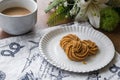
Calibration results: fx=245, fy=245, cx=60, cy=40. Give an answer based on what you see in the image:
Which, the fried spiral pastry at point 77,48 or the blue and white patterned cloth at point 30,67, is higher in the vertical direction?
the fried spiral pastry at point 77,48

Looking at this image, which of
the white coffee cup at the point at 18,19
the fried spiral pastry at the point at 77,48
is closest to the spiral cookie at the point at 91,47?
the fried spiral pastry at the point at 77,48

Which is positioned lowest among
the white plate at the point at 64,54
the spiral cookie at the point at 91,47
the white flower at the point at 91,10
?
the white plate at the point at 64,54

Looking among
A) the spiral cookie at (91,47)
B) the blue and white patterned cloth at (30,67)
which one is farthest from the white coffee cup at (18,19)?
the spiral cookie at (91,47)

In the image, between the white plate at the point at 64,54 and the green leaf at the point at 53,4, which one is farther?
the green leaf at the point at 53,4

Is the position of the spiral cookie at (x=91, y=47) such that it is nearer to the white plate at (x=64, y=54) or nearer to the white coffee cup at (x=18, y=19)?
the white plate at (x=64, y=54)

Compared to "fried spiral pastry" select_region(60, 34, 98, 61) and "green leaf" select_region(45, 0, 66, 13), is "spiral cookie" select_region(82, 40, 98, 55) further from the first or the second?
"green leaf" select_region(45, 0, 66, 13)

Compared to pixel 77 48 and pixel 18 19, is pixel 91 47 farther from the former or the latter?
pixel 18 19
